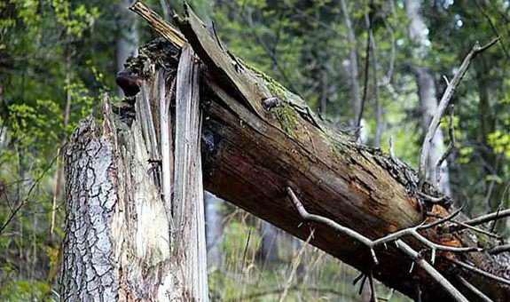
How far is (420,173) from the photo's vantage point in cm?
262

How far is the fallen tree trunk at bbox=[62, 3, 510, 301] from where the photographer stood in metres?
2.01

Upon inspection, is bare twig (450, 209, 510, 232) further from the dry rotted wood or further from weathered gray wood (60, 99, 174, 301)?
weathered gray wood (60, 99, 174, 301)

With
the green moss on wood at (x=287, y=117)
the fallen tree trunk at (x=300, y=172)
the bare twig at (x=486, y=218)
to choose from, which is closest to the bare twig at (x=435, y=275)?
the fallen tree trunk at (x=300, y=172)

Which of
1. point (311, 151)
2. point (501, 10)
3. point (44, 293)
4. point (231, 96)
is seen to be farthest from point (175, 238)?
point (501, 10)

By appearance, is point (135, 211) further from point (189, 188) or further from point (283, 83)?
point (283, 83)

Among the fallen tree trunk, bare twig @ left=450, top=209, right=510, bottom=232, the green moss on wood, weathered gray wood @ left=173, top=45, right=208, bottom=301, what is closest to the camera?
weathered gray wood @ left=173, top=45, right=208, bottom=301

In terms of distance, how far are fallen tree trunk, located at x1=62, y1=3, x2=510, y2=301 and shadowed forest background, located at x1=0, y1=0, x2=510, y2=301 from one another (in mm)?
350

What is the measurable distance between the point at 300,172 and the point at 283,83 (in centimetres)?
492

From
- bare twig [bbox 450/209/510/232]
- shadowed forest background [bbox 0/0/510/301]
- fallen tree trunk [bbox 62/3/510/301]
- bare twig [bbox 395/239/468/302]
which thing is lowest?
bare twig [bbox 395/239/468/302]

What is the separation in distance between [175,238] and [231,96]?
52 centimetres

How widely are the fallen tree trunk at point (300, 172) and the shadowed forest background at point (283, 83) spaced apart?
13.8 inches

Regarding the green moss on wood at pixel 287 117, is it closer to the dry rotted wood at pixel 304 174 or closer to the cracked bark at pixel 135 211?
the dry rotted wood at pixel 304 174

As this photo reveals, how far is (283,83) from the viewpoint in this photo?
7.03 meters

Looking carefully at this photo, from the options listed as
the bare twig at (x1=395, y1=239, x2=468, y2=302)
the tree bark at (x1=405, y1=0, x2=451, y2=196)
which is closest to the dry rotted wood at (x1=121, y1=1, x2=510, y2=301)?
the bare twig at (x1=395, y1=239, x2=468, y2=302)
